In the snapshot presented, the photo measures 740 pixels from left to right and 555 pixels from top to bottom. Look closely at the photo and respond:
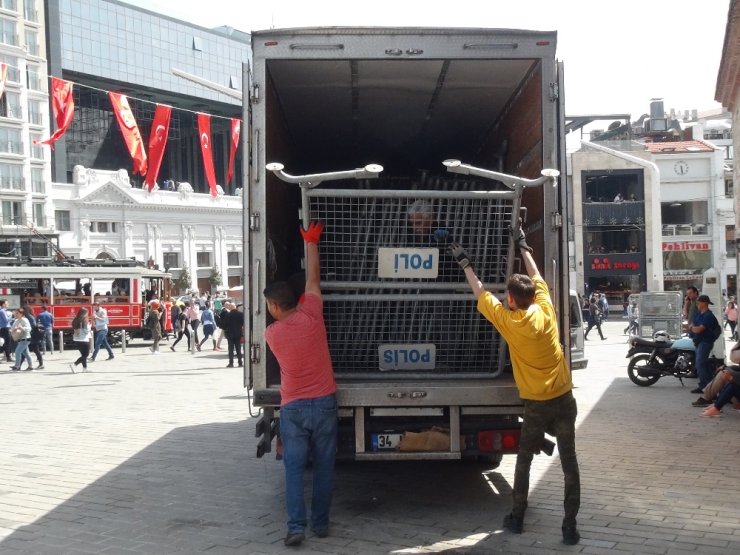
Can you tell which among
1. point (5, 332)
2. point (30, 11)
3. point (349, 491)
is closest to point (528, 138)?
point (349, 491)

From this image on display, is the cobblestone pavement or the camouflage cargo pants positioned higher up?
the camouflage cargo pants

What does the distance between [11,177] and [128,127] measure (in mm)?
37394

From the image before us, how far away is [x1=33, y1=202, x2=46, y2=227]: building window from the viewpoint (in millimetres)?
63156

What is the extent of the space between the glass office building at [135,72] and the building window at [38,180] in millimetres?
8149

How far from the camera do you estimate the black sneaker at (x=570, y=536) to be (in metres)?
5.64

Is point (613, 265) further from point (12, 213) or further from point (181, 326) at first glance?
point (12, 213)

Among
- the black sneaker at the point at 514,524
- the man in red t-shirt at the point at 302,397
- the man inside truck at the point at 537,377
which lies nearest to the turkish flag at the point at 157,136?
the man in red t-shirt at the point at 302,397

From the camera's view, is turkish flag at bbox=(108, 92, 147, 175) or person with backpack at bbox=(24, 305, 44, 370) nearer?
person with backpack at bbox=(24, 305, 44, 370)

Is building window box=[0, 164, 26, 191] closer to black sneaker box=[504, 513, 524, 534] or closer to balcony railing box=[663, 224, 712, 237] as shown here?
balcony railing box=[663, 224, 712, 237]

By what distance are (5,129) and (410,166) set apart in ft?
190

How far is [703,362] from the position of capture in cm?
1330

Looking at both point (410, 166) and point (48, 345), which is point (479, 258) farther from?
point (48, 345)

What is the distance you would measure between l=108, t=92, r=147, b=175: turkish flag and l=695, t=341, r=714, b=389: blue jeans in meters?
18.8

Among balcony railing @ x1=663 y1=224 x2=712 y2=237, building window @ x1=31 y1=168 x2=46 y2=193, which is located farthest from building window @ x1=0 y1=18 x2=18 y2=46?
balcony railing @ x1=663 y1=224 x2=712 y2=237
